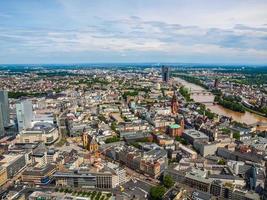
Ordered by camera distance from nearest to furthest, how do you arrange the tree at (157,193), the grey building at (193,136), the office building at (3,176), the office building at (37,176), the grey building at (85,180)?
the tree at (157,193), the grey building at (85,180), the office building at (37,176), the office building at (3,176), the grey building at (193,136)

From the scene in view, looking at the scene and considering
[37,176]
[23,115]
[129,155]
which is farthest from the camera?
[23,115]

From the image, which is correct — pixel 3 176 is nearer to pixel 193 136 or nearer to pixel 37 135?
pixel 37 135

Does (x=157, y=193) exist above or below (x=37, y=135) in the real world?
below

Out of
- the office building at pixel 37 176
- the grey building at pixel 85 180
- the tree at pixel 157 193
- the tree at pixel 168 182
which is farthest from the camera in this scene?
the office building at pixel 37 176

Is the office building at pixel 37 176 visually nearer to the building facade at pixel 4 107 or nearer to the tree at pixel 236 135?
the building facade at pixel 4 107

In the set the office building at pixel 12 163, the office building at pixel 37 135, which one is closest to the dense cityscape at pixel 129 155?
the office building at pixel 37 135

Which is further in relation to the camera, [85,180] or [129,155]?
[129,155]

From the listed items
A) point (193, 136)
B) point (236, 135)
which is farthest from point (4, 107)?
point (236, 135)

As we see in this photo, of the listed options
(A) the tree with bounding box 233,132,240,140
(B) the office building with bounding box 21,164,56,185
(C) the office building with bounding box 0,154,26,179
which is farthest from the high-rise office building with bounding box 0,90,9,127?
(A) the tree with bounding box 233,132,240,140

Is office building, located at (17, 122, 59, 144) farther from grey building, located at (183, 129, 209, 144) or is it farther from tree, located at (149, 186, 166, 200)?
tree, located at (149, 186, 166, 200)

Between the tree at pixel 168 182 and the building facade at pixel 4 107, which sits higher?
the building facade at pixel 4 107

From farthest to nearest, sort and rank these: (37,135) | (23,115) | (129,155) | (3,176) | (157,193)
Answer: (23,115) → (37,135) → (129,155) → (3,176) → (157,193)

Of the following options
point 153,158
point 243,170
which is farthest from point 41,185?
point 243,170
